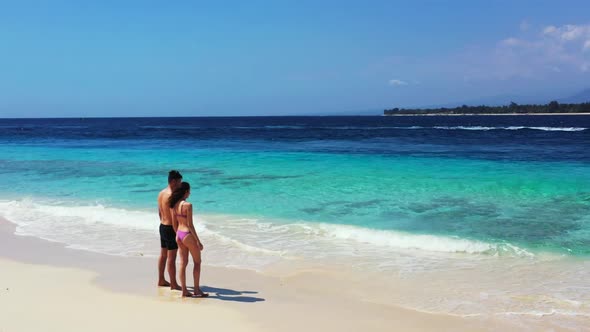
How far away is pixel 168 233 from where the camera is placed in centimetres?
629

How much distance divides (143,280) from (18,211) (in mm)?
7106

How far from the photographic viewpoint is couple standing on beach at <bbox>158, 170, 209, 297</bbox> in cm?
597

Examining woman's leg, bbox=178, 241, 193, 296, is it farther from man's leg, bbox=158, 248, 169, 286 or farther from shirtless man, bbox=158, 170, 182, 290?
man's leg, bbox=158, 248, 169, 286

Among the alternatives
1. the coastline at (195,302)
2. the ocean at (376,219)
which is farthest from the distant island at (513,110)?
the coastline at (195,302)

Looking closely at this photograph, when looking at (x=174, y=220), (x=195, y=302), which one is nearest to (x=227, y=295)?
(x=195, y=302)

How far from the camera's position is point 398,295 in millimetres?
6168

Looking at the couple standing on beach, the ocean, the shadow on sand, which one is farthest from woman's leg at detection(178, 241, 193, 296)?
the ocean

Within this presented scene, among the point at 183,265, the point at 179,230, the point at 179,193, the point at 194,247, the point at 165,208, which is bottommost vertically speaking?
the point at 183,265

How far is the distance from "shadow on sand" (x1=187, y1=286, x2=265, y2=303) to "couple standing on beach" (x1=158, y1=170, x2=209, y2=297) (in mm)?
150

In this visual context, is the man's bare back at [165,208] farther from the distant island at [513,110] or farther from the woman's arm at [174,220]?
the distant island at [513,110]

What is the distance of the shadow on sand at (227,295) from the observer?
6.06 meters

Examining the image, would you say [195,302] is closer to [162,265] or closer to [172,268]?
[172,268]

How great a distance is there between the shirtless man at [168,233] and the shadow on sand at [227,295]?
373mm

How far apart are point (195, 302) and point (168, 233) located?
935 mm
